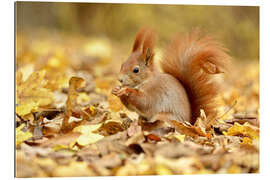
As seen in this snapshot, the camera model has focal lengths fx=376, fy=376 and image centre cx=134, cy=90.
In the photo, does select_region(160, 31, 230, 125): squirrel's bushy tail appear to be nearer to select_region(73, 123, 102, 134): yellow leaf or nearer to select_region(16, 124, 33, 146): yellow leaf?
select_region(73, 123, 102, 134): yellow leaf

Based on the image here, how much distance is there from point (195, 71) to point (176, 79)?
0.10 metres

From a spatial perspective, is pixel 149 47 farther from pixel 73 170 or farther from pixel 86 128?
pixel 73 170

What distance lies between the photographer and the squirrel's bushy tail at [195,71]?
1.82 m

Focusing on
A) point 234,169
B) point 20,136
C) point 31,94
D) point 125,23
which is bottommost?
point 234,169

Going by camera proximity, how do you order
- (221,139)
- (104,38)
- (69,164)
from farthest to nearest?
(104,38) → (221,139) → (69,164)

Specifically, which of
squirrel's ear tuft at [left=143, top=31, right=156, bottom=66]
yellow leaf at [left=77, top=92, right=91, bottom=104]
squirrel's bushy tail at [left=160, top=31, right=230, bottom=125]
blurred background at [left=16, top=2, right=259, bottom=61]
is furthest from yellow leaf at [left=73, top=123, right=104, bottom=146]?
blurred background at [left=16, top=2, right=259, bottom=61]

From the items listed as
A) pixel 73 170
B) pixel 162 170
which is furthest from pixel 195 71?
pixel 73 170

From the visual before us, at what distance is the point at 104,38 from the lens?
516 centimetres

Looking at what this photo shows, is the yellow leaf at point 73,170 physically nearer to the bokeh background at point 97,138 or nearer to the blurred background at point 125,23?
the bokeh background at point 97,138

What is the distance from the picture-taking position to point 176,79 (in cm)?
188

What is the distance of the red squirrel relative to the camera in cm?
172

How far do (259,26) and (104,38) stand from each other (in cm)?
379
